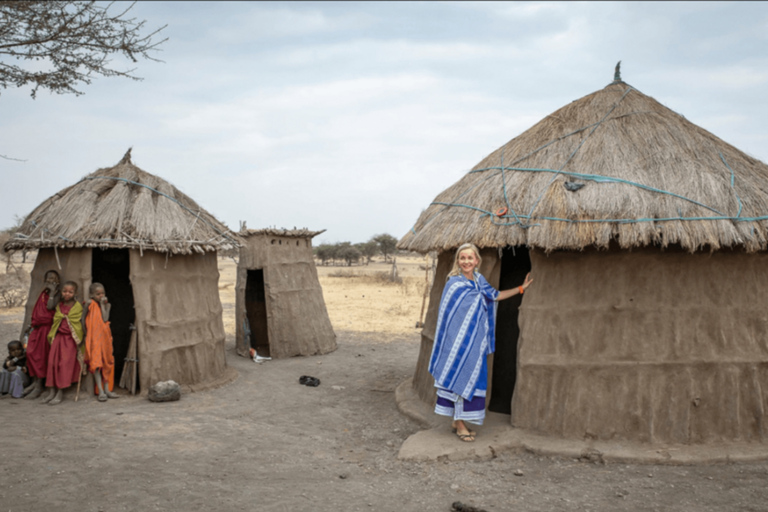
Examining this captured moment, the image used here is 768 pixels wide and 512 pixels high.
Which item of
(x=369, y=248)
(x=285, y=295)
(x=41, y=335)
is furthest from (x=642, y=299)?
(x=369, y=248)

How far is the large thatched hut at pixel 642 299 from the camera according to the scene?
499 centimetres

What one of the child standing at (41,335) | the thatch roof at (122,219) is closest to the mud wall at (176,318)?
the thatch roof at (122,219)

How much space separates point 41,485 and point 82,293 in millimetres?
3419

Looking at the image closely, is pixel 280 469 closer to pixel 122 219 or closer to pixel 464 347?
pixel 464 347

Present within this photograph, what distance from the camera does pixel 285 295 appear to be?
10062mm

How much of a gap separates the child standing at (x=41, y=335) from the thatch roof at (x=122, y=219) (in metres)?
0.60

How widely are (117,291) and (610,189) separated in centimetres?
784

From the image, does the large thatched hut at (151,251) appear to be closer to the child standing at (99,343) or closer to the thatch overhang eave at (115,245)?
the thatch overhang eave at (115,245)

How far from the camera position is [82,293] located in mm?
Result: 6969

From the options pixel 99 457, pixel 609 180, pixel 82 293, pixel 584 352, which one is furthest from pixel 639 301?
pixel 82 293

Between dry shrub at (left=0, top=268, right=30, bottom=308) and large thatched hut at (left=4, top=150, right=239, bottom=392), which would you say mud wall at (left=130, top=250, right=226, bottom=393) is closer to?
large thatched hut at (left=4, top=150, right=239, bottom=392)

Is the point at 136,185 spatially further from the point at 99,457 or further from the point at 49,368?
the point at 99,457

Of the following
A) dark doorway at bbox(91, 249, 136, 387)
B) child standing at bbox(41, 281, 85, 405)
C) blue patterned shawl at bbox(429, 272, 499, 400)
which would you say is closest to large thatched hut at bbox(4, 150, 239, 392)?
child standing at bbox(41, 281, 85, 405)

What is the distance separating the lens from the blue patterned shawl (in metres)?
5.06
